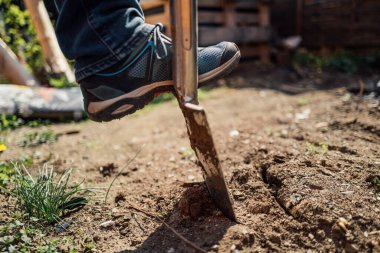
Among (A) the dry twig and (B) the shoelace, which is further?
(B) the shoelace

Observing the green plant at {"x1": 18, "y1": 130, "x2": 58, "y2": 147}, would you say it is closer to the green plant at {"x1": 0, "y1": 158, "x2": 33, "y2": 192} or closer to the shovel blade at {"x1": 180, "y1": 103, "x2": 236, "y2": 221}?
the green plant at {"x1": 0, "y1": 158, "x2": 33, "y2": 192}

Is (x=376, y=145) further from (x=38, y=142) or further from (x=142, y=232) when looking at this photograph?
(x=38, y=142)

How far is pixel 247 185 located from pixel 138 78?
2.63 feet

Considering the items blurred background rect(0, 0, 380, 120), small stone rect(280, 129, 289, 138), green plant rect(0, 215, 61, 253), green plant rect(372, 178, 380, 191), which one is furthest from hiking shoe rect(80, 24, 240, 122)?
blurred background rect(0, 0, 380, 120)

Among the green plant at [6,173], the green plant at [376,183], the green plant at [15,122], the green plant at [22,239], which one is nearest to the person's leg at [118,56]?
the green plant at [22,239]

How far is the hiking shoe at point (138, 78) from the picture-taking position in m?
1.41

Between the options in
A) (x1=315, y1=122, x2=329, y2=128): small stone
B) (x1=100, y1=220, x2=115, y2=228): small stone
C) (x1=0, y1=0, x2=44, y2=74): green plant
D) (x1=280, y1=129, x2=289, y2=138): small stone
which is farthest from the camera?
(x1=0, y1=0, x2=44, y2=74): green plant

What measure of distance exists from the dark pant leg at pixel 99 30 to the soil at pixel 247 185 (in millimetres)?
750

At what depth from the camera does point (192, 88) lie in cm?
133

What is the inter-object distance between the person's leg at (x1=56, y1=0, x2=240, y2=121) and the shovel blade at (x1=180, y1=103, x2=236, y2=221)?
0.77 ft

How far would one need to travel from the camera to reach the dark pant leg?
53.3 inches

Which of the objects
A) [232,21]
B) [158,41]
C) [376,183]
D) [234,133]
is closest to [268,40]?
[232,21]

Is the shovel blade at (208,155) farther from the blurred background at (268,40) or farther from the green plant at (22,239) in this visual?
the blurred background at (268,40)

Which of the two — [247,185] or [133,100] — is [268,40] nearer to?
[247,185]
